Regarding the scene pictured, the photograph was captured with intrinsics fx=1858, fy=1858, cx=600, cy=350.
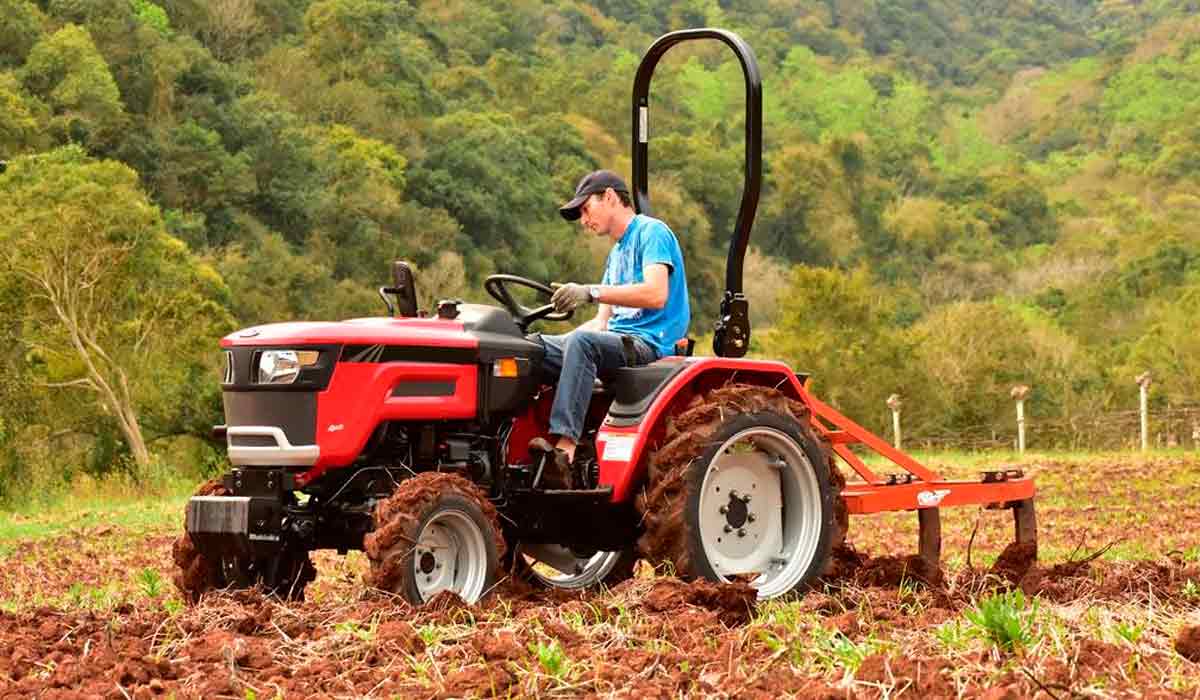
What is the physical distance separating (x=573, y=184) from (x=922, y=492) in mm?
81123

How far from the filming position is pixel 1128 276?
78250mm


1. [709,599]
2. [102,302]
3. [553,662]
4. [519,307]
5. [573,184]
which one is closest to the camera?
[553,662]

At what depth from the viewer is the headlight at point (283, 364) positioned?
6.90 meters

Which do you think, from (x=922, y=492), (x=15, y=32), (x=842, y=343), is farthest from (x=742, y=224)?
(x=15, y=32)

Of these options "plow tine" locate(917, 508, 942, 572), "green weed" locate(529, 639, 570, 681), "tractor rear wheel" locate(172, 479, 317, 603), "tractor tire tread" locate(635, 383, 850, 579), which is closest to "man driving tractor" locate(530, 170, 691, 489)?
"tractor tire tread" locate(635, 383, 850, 579)

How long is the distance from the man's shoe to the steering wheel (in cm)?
56

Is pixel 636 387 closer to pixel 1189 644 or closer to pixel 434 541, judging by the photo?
pixel 434 541

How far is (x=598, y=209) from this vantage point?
25.7ft

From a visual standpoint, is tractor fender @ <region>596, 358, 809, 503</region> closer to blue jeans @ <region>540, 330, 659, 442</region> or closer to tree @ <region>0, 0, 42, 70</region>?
blue jeans @ <region>540, 330, 659, 442</region>

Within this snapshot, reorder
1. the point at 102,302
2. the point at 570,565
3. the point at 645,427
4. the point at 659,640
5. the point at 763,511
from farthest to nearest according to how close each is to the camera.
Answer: the point at 102,302 → the point at 570,565 → the point at 763,511 → the point at 645,427 → the point at 659,640

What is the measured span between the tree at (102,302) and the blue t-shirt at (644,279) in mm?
20577

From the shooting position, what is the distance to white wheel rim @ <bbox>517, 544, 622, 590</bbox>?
8.42m

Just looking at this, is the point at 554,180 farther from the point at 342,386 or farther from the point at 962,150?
the point at 342,386

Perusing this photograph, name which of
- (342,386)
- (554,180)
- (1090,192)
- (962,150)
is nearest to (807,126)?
(962,150)
